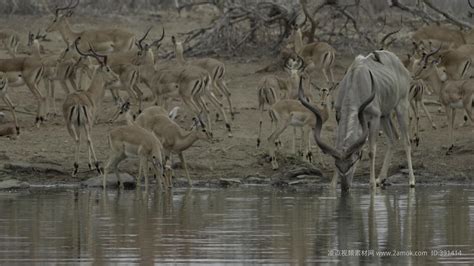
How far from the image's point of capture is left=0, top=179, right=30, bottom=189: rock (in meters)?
16.7

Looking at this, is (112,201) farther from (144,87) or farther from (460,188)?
(144,87)

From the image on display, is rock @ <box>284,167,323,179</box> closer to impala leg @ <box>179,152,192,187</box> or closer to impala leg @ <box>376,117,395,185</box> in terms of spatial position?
impala leg @ <box>376,117,395,185</box>

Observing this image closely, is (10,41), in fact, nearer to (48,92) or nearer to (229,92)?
(48,92)

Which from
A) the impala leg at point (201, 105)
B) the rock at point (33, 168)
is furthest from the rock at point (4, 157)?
the impala leg at point (201, 105)

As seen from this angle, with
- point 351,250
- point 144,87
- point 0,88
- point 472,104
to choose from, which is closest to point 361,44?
point 144,87

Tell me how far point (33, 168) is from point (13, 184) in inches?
33.7

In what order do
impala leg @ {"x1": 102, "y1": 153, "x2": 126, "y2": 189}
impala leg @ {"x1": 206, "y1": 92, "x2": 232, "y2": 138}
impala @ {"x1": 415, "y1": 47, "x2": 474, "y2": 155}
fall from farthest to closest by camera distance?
impala leg @ {"x1": 206, "y1": 92, "x2": 232, "y2": 138}, impala @ {"x1": 415, "y1": 47, "x2": 474, "y2": 155}, impala leg @ {"x1": 102, "y1": 153, "x2": 126, "y2": 189}

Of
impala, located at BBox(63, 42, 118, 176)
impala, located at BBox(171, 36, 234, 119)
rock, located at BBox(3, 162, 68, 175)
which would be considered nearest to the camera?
rock, located at BBox(3, 162, 68, 175)

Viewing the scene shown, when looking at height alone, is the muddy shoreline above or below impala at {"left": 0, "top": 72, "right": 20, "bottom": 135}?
below

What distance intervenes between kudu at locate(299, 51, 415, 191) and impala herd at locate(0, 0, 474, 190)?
0.04ft

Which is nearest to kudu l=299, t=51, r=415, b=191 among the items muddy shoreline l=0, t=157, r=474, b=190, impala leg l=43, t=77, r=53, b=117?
muddy shoreline l=0, t=157, r=474, b=190

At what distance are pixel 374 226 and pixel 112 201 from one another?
3741mm

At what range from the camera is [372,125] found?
16.7 metres

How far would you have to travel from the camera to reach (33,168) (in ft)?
57.9
